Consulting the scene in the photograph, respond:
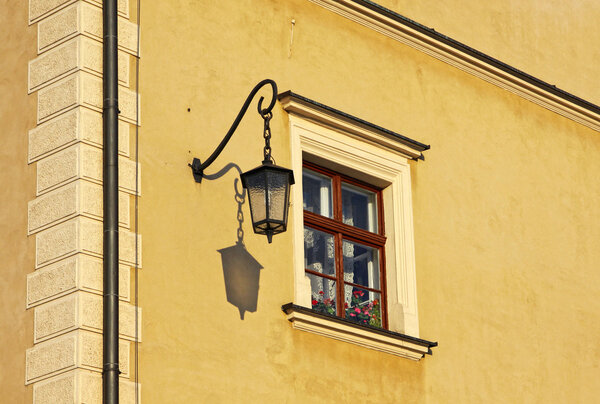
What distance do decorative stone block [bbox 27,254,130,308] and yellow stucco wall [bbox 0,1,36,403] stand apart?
13 centimetres

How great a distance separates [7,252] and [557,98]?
20.8 ft

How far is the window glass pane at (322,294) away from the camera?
35.5 ft

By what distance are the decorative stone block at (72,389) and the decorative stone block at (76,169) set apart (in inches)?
55.4

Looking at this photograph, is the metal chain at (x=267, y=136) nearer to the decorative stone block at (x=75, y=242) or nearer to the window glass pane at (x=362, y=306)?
the decorative stone block at (x=75, y=242)

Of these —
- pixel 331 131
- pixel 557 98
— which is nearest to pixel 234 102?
pixel 331 131

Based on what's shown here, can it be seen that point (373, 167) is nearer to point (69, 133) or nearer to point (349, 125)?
point (349, 125)

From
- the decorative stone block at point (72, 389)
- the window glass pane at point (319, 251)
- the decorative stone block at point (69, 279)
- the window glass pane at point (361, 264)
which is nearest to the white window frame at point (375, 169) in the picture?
the window glass pane at point (361, 264)

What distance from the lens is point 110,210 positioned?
30.9ft

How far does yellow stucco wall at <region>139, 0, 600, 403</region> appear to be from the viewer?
987 centimetres

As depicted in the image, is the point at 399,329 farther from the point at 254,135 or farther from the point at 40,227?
the point at 40,227

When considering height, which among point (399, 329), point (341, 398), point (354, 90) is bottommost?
point (341, 398)

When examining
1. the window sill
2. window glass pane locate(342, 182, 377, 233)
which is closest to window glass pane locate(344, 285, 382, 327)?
the window sill

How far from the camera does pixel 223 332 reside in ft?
32.5

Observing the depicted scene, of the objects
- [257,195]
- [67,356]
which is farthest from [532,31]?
[67,356]
